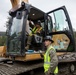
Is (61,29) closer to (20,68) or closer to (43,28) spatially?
(43,28)

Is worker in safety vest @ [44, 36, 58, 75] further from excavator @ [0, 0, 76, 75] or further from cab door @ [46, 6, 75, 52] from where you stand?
cab door @ [46, 6, 75, 52]

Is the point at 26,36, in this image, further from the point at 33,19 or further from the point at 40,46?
the point at 33,19

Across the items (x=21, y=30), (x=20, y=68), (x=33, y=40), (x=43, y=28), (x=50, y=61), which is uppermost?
(x=43, y=28)

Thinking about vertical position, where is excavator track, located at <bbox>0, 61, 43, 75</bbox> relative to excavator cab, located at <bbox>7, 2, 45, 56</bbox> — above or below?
below

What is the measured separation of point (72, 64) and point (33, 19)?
6.68 ft

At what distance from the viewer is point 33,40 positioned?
24.7ft

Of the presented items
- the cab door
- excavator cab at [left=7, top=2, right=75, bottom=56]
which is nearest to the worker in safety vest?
excavator cab at [left=7, top=2, right=75, bottom=56]

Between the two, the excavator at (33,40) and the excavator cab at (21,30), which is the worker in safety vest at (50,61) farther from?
the excavator cab at (21,30)

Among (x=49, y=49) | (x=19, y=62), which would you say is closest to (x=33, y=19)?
(x=19, y=62)

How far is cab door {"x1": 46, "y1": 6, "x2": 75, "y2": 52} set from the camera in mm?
7867

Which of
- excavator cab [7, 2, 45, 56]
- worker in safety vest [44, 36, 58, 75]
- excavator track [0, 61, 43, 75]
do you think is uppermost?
excavator cab [7, 2, 45, 56]

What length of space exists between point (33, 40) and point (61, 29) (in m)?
1.07

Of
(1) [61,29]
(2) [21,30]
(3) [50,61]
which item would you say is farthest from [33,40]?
(3) [50,61]

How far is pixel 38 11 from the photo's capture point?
7.74m
